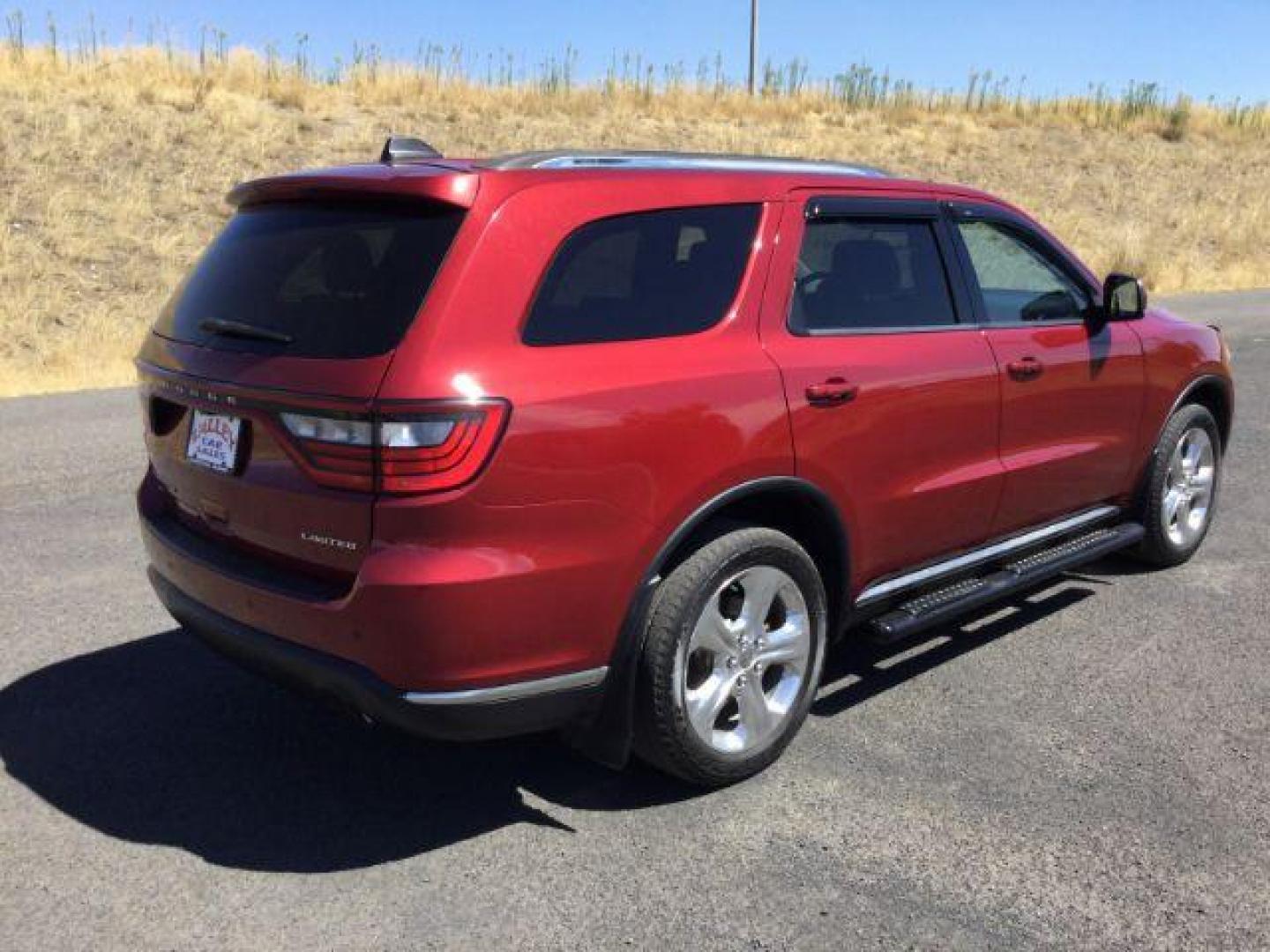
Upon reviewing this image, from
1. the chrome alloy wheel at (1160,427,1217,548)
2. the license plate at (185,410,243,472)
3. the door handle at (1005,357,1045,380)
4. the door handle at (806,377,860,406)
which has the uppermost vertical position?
the door handle at (806,377,860,406)

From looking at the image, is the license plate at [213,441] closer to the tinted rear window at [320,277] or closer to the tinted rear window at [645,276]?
Answer: the tinted rear window at [320,277]

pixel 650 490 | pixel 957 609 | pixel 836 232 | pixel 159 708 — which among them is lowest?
pixel 159 708

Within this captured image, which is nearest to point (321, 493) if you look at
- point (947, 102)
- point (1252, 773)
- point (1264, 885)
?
point (1264, 885)

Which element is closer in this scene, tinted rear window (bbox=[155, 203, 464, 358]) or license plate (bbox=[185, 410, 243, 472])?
tinted rear window (bbox=[155, 203, 464, 358])

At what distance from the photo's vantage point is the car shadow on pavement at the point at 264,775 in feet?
10.5

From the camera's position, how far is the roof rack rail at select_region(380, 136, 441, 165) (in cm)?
350

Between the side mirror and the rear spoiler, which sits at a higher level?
the rear spoiler

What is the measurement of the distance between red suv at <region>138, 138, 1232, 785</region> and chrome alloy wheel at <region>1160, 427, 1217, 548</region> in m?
1.50

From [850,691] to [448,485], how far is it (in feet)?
6.46

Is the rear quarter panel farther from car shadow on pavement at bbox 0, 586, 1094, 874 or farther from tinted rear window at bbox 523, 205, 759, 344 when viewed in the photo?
car shadow on pavement at bbox 0, 586, 1094, 874

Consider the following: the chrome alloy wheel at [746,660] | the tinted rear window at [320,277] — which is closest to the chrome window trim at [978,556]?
the chrome alloy wheel at [746,660]

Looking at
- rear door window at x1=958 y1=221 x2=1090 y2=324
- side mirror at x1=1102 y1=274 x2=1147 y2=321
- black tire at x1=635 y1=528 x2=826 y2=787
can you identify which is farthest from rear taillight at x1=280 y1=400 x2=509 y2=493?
side mirror at x1=1102 y1=274 x2=1147 y2=321

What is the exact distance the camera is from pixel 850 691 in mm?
4121

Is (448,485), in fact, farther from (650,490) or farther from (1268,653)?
(1268,653)
